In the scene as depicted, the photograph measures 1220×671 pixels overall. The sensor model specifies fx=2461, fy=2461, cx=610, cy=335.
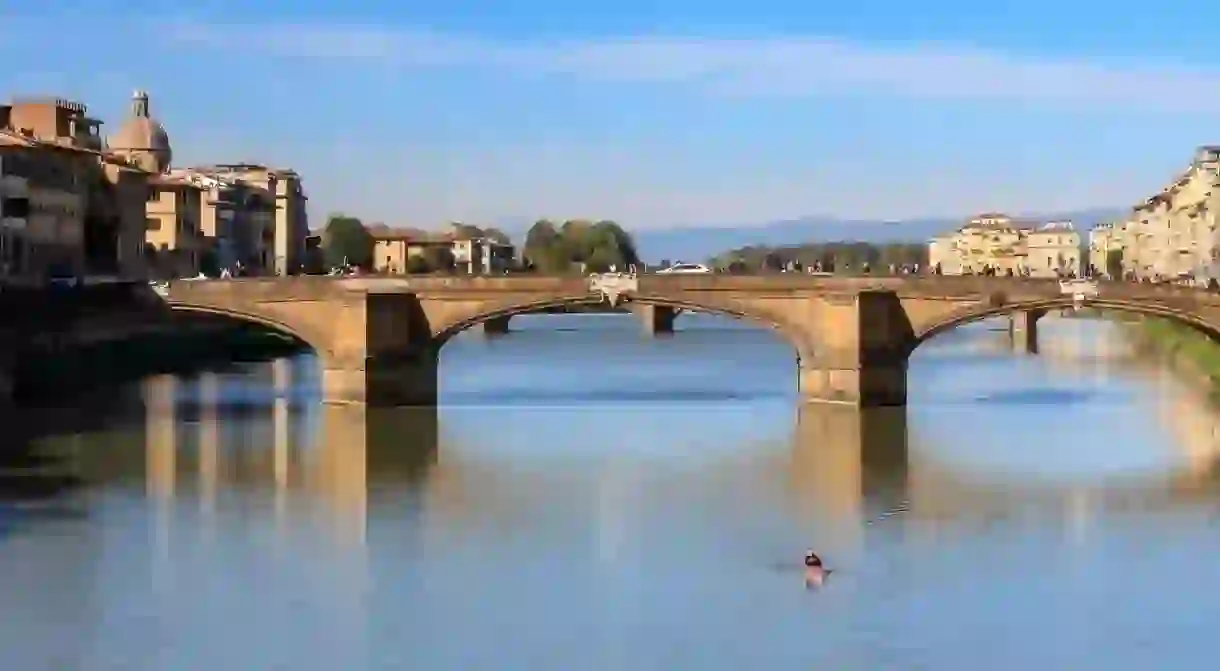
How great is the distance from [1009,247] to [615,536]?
443 feet

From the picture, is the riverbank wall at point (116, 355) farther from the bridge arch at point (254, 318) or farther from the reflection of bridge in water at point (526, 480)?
the reflection of bridge in water at point (526, 480)

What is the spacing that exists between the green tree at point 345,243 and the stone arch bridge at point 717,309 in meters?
63.4

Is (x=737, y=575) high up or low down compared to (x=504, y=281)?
down

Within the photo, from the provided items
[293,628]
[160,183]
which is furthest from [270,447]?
[160,183]

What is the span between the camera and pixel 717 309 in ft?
153

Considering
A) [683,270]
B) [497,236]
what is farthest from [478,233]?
[683,270]

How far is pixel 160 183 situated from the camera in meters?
75.5

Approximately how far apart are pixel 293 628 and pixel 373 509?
8.02 metres

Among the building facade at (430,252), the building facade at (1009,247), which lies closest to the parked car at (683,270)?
the building facade at (430,252)

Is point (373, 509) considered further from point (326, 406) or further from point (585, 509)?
point (326, 406)

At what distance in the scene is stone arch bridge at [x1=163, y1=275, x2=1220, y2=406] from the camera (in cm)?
4534

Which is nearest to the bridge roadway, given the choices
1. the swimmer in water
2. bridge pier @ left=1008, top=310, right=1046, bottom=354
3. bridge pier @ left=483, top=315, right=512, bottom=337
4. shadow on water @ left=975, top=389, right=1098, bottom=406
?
shadow on water @ left=975, top=389, right=1098, bottom=406

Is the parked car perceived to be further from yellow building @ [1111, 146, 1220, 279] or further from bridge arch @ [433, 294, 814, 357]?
yellow building @ [1111, 146, 1220, 279]

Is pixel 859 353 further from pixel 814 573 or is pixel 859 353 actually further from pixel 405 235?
pixel 405 235
